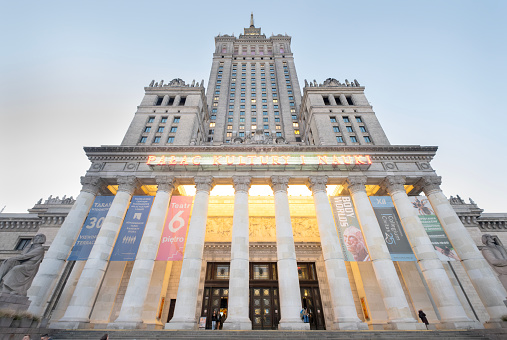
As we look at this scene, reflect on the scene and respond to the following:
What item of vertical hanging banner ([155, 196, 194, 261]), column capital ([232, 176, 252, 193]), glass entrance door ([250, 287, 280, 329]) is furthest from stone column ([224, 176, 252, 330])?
glass entrance door ([250, 287, 280, 329])

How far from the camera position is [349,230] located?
866 inches

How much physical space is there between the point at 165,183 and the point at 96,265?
375 inches

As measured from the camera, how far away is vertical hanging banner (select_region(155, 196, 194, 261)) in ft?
67.8

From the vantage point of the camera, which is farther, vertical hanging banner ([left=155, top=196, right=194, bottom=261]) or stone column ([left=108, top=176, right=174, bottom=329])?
vertical hanging banner ([left=155, top=196, right=194, bottom=261])

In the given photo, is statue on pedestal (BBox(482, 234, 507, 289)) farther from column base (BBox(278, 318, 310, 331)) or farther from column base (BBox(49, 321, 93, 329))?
column base (BBox(49, 321, 93, 329))

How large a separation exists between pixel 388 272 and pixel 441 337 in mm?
5286

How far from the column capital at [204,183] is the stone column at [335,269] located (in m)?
11.2

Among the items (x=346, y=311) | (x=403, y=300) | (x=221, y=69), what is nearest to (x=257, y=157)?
(x=346, y=311)

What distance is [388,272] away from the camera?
1988 cm

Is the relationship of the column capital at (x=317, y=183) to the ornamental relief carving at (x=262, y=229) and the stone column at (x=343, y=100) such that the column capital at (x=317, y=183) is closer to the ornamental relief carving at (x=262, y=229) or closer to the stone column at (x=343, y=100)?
the ornamental relief carving at (x=262, y=229)

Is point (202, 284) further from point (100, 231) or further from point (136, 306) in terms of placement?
point (100, 231)

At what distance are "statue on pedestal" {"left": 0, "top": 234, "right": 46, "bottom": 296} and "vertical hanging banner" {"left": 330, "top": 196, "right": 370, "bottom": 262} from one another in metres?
22.8

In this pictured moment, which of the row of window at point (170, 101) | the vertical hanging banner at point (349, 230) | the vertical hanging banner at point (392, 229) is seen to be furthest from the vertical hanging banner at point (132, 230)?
the row of window at point (170, 101)

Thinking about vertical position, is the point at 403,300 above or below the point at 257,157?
below
